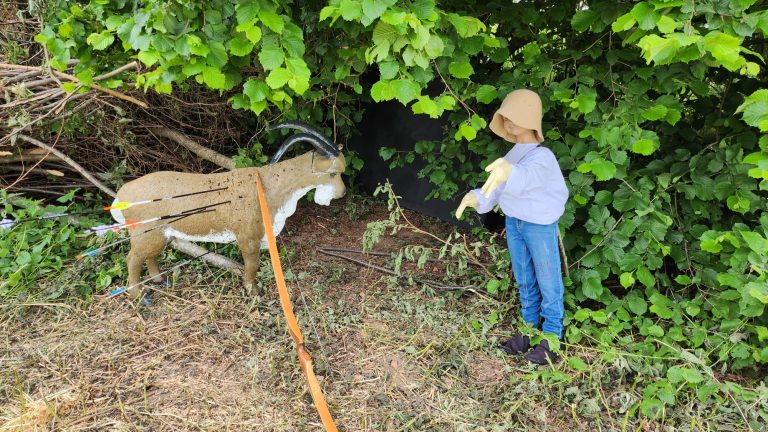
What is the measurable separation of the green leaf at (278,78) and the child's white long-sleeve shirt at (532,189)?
117cm

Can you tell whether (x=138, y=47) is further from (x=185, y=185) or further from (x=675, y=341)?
(x=675, y=341)

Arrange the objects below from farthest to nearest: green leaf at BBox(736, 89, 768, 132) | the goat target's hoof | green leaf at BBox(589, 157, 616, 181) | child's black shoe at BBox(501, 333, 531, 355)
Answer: the goat target's hoof
child's black shoe at BBox(501, 333, 531, 355)
green leaf at BBox(589, 157, 616, 181)
green leaf at BBox(736, 89, 768, 132)

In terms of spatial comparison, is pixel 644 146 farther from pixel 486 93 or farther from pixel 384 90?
pixel 384 90

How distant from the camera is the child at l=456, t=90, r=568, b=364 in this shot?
93.8 inches

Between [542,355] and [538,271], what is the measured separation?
0.51 metres

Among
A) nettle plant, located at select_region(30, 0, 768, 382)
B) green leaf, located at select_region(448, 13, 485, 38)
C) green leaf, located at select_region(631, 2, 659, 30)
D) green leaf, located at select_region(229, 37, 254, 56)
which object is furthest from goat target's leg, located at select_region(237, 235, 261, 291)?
green leaf, located at select_region(631, 2, 659, 30)

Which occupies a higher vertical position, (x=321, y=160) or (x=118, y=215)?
(x=321, y=160)

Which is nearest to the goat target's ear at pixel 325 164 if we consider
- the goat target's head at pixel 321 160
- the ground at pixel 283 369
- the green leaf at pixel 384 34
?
the goat target's head at pixel 321 160

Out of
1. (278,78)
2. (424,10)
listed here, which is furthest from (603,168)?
(278,78)

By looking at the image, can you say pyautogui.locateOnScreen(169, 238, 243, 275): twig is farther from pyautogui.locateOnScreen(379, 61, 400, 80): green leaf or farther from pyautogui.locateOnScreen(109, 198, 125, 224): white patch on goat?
pyautogui.locateOnScreen(379, 61, 400, 80): green leaf

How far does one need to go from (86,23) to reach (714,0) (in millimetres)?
2907

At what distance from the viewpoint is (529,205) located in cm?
251

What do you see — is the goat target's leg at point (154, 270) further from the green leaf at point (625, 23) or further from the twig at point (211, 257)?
the green leaf at point (625, 23)

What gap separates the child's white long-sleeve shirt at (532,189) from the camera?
2.37 m
